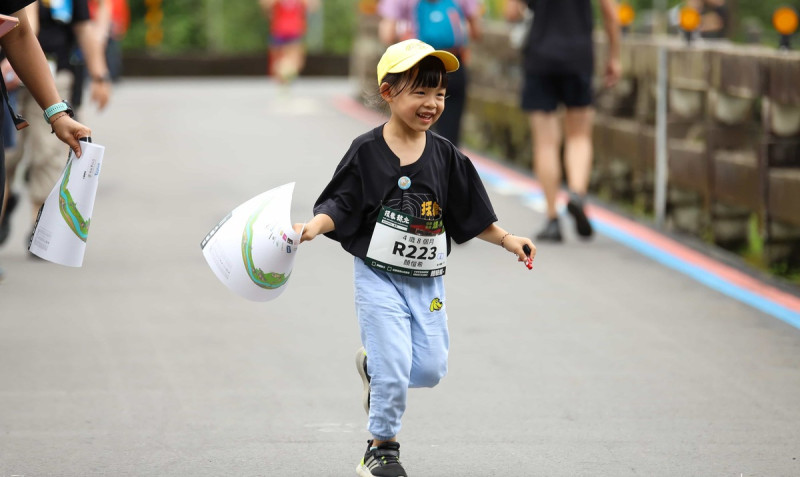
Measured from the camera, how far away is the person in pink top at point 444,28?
10008mm

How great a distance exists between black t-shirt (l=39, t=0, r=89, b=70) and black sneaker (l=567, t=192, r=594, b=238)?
3.16 m

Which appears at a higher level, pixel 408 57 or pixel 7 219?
pixel 408 57

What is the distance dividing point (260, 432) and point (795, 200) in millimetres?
3891

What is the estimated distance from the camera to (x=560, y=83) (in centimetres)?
1031

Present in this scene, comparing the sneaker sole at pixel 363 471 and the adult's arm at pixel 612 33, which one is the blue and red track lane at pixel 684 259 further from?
the sneaker sole at pixel 363 471

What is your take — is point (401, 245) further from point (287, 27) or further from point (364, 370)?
point (287, 27)

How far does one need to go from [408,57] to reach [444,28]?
5.25 metres

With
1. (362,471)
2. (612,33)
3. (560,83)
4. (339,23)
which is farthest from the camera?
(339,23)

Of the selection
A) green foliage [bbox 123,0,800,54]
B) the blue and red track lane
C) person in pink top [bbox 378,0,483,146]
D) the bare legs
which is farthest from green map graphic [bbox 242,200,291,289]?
green foliage [bbox 123,0,800,54]

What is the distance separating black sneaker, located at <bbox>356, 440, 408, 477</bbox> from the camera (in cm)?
487

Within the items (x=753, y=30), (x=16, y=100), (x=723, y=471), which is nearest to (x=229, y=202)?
(x=16, y=100)

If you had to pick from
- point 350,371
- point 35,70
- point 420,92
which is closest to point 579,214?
point 350,371

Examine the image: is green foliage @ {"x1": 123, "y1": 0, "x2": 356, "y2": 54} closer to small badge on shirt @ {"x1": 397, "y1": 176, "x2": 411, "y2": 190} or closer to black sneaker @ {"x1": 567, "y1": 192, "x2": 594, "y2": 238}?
black sneaker @ {"x1": 567, "y1": 192, "x2": 594, "y2": 238}

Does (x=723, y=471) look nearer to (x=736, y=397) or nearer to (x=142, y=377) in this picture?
(x=736, y=397)
